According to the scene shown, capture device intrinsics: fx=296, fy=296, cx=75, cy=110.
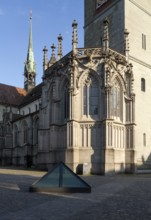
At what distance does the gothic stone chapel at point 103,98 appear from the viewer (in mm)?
25625

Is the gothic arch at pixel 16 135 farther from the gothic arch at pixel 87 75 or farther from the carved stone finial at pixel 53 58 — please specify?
the gothic arch at pixel 87 75

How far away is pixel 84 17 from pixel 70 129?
18.9m

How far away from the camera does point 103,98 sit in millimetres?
25984

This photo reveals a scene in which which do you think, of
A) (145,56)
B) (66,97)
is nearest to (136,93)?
(145,56)

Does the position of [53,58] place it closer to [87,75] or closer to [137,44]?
[87,75]

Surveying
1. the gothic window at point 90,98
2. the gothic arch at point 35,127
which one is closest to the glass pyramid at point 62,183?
the gothic window at point 90,98

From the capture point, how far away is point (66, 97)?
28391mm

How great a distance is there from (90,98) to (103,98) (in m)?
1.36

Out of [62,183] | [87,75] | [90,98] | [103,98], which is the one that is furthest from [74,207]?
[87,75]

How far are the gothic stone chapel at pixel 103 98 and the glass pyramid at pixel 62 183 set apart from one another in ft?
41.1

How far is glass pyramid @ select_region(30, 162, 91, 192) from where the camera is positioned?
12.0 m

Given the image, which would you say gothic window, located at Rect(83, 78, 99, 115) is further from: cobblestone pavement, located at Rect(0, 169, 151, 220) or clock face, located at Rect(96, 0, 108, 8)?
cobblestone pavement, located at Rect(0, 169, 151, 220)

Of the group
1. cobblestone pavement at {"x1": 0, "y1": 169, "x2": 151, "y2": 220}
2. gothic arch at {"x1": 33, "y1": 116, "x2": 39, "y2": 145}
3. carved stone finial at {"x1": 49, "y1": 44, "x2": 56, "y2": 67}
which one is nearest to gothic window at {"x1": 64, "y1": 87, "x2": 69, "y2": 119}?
carved stone finial at {"x1": 49, "y1": 44, "x2": 56, "y2": 67}

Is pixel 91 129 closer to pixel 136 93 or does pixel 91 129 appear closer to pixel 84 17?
pixel 136 93
